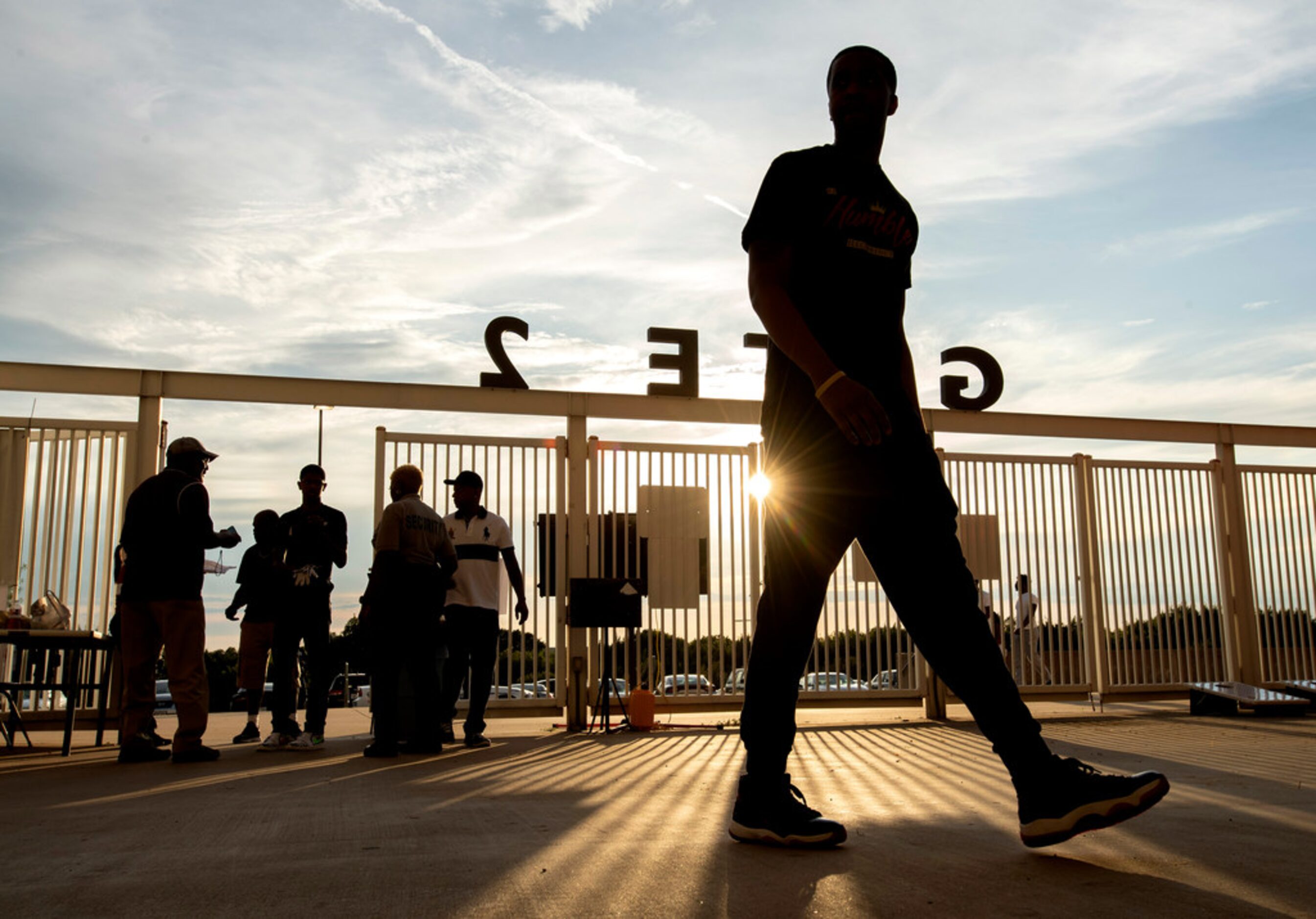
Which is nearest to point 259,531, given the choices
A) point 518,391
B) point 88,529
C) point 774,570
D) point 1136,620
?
point 88,529

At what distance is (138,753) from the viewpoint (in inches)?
262

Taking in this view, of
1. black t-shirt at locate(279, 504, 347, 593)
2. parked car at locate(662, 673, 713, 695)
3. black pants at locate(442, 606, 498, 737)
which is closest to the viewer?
black t-shirt at locate(279, 504, 347, 593)

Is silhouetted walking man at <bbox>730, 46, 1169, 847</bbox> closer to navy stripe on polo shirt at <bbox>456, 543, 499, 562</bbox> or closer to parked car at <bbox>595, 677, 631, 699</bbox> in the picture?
navy stripe on polo shirt at <bbox>456, 543, 499, 562</bbox>

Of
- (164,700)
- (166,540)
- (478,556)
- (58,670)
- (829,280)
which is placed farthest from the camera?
(164,700)

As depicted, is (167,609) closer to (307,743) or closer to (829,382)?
(307,743)

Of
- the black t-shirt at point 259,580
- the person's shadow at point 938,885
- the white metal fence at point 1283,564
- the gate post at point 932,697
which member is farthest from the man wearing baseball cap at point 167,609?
the white metal fence at point 1283,564

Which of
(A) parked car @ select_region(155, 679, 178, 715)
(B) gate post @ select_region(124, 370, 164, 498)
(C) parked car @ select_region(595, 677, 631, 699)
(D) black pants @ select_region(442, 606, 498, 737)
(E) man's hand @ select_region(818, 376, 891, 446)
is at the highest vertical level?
(B) gate post @ select_region(124, 370, 164, 498)

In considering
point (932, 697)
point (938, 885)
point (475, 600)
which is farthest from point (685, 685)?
point (938, 885)

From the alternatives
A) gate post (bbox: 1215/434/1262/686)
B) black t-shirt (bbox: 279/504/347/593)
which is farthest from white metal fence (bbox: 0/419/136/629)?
gate post (bbox: 1215/434/1262/686)

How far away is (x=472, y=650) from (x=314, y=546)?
4.51 ft

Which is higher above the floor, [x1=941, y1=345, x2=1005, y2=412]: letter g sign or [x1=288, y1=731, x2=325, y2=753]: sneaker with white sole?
[x1=941, y1=345, x2=1005, y2=412]: letter g sign

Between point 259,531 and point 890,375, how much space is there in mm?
6663

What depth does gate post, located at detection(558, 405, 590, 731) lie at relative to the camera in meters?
9.68

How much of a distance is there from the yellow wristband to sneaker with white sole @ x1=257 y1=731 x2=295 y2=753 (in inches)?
233
